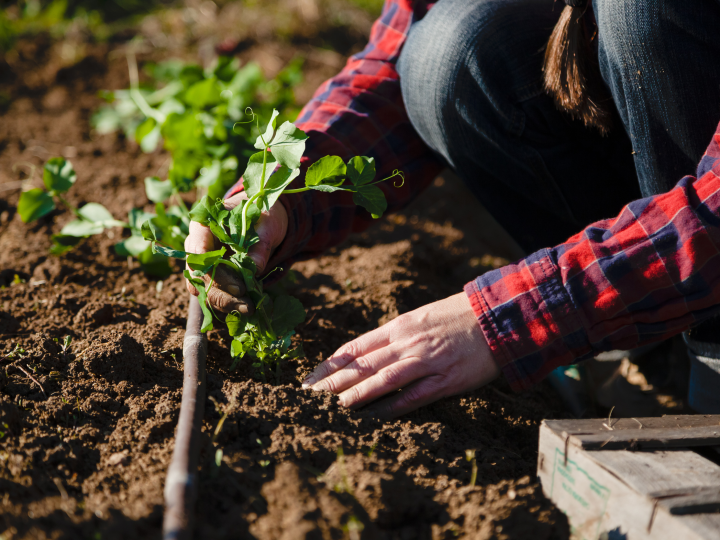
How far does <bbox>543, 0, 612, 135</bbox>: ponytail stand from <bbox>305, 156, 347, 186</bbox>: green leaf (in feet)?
1.91

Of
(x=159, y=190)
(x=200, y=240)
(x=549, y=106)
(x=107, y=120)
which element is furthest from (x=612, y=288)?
(x=107, y=120)

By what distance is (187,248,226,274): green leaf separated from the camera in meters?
1.09

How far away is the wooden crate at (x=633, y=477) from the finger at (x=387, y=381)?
0.26 meters

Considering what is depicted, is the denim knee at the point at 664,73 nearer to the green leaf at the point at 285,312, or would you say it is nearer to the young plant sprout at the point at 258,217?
the young plant sprout at the point at 258,217

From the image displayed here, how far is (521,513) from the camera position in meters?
0.94

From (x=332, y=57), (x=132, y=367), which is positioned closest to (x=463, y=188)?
(x=332, y=57)

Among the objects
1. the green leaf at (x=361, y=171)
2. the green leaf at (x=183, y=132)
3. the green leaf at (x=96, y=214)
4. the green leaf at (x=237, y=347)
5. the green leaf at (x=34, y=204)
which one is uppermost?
the green leaf at (x=183, y=132)

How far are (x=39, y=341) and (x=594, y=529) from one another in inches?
47.3

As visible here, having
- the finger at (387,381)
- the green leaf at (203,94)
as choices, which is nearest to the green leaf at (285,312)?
the finger at (387,381)

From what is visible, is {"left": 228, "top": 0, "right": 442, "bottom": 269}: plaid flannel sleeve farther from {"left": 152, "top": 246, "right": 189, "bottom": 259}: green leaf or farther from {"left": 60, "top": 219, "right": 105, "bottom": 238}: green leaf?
{"left": 60, "top": 219, "right": 105, "bottom": 238}: green leaf

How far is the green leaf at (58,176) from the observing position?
1.66m

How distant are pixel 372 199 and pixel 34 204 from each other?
1105 mm

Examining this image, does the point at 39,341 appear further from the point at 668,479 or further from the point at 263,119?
the point at 668,479

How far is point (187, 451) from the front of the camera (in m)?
0.95
